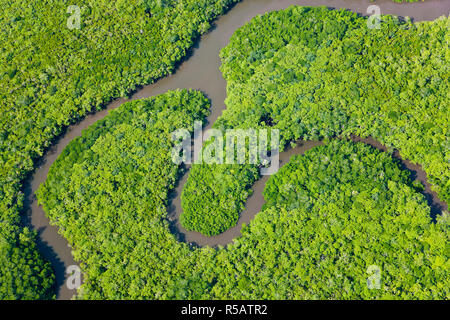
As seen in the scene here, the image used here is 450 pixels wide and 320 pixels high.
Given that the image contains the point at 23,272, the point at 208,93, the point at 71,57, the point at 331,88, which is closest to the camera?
the point at 23,272

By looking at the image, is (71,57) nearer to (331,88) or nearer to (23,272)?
(23,272)

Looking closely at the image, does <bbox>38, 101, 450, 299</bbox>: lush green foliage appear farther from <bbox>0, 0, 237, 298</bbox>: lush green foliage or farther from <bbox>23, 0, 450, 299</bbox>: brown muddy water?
<bbox>0, 0, 237, 298</bbox>: lush green foliage

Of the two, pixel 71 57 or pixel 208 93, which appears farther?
pixel 71 57

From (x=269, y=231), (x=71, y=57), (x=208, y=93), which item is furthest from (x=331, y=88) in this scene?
(x=71, y=57)

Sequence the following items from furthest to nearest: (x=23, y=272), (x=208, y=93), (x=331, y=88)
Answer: (x=208, y=93), (x=331, y=88), (x=23, y=272)

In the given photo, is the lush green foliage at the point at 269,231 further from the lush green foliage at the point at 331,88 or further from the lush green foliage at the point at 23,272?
the lush green foliage at the point at 23,272

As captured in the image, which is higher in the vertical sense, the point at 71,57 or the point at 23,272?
the point at 71,57
